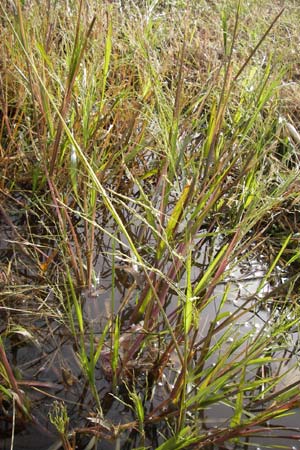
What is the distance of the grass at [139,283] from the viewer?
1.10m

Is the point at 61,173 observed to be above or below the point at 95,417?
above

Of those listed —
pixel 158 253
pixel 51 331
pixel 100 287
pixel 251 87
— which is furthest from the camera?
pixel 251 87

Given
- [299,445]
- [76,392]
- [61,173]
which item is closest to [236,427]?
[299,445]

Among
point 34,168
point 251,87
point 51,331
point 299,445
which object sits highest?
point 251,87

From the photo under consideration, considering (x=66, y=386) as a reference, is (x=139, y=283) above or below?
above

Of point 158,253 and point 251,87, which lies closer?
point 158,253

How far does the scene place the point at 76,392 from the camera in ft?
4.04

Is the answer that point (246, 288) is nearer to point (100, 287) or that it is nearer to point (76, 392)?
point (100, 287)

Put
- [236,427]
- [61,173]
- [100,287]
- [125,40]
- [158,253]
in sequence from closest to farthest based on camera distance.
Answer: [236,427] → [158,253] → [100,287] → [61,173] → [125,40]

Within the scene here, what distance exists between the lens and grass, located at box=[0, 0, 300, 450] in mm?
1102

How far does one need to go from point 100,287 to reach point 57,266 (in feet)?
0.53

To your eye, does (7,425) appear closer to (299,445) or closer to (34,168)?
(299,445)

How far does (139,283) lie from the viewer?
129 cm

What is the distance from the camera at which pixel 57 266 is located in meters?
1.37
